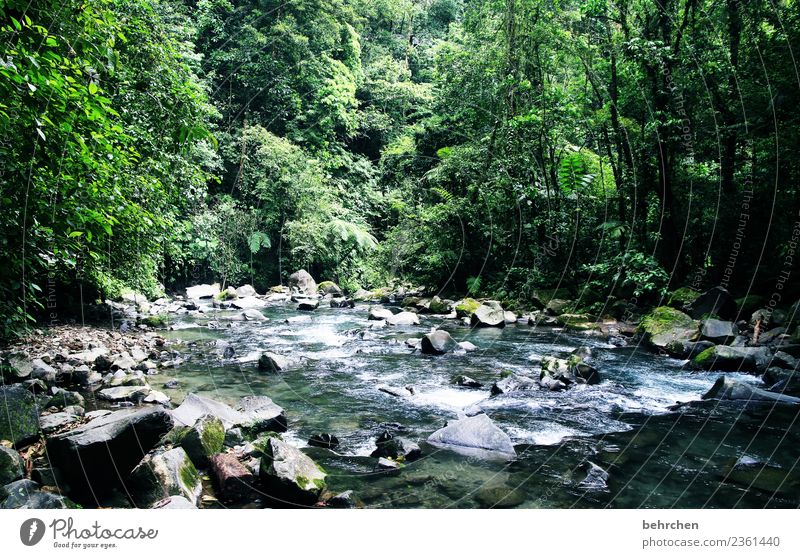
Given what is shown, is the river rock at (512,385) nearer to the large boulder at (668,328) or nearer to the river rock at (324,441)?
the river rock at (324,441)

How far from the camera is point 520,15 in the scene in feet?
49.3

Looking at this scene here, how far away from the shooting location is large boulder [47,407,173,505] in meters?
3.22

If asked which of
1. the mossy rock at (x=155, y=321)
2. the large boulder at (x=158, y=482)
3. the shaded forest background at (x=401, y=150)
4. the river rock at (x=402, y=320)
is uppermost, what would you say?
the shaded forest background at (x=401, y=150)

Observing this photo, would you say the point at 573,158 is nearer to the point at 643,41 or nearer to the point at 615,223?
the point at 615,223

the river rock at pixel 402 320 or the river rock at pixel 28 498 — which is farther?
the river rock at pixel 402 320

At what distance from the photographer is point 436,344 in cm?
924

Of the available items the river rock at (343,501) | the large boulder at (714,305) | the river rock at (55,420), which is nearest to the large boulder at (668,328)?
the large boulder at (714,305)

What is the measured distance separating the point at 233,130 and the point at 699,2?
18.4m

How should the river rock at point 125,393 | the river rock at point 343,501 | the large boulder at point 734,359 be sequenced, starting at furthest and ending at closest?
the large boulder at point 734,359
the river rock at point 125,393
the river rock at point 343,501

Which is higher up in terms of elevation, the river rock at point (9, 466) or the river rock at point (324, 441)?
the river rock at point (9, 466)

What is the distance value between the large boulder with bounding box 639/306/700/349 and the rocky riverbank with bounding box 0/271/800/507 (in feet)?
0.10

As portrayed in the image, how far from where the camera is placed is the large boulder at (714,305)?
30.9ft

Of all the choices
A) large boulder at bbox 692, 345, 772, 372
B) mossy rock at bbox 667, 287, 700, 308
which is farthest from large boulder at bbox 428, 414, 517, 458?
mossy rock at bbox 667, 287, 700, 308

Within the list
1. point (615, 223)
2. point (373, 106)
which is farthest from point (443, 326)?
point (373, 106)
